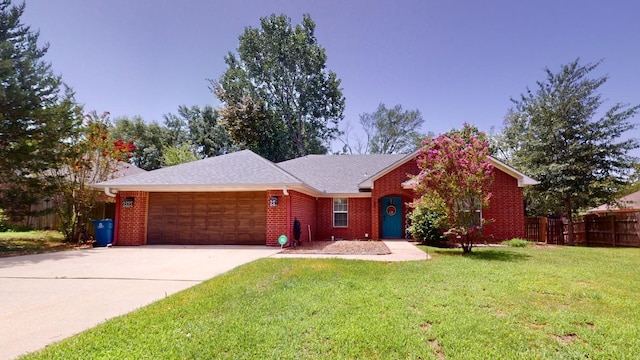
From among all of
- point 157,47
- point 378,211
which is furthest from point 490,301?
point 157,47

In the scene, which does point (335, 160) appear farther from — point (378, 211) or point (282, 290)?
point (282, 290)

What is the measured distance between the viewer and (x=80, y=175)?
14766 mm

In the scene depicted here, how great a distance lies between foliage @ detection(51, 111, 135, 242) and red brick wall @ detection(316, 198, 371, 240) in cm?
1058

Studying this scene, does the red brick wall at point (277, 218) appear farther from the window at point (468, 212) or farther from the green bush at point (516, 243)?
the green bush at point (516, 243)

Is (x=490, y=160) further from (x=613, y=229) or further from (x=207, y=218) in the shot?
(x=207, y=218)

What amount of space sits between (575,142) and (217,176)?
17593mm

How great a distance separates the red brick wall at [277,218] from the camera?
1243 cm

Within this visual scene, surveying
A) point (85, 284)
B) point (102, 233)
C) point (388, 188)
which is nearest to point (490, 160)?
point (388, 188)

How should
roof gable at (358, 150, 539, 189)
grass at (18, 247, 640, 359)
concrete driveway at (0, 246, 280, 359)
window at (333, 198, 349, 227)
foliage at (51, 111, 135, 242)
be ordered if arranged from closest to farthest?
grass at (18, 247, 640, 359), concrete driveway at (0, 246, 280, 359), foliage at (51, 111, 135, 242), roof gable at (358, 150, 539, 189), window at (333, 198, 349, 227)

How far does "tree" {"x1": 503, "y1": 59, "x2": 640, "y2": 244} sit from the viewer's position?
16.1 metres

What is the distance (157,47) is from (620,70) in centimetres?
2015

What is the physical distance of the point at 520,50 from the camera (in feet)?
43.3

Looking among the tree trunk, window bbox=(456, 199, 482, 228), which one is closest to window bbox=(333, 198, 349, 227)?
window bbox=(456, 199, 482, 228)

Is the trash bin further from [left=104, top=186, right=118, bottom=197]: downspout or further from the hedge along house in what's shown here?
[left=104, top=186, right=118, bottom=197]: downspout
